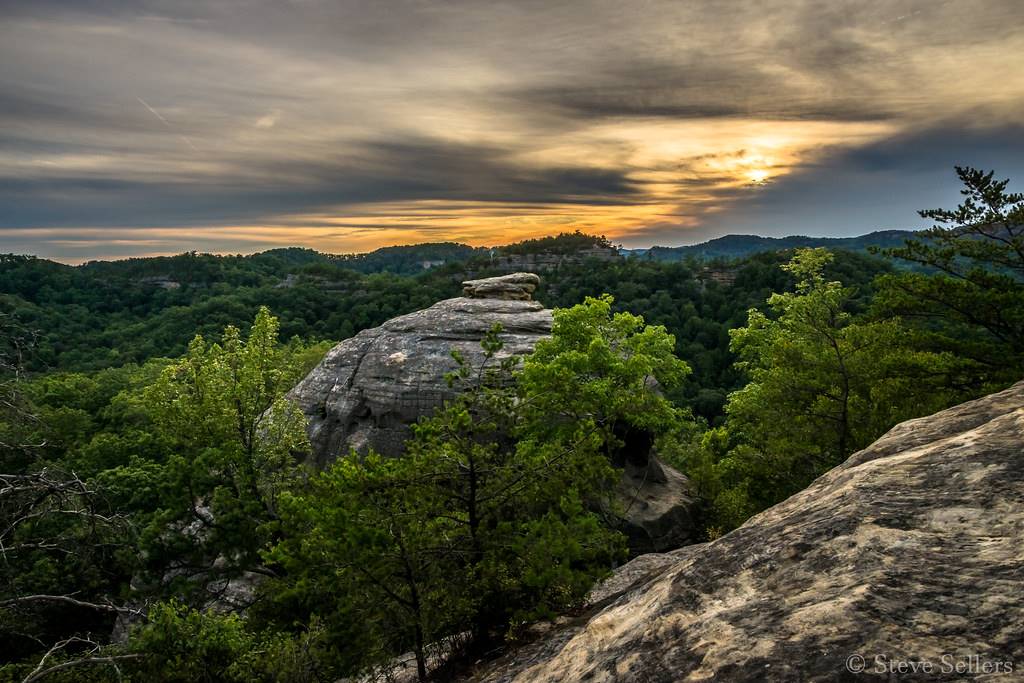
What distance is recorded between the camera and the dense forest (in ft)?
28.0

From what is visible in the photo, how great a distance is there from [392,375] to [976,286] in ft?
69.7

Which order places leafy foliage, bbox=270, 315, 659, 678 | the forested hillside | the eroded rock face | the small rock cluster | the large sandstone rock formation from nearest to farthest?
leafy foliage, bbox=270, 315, 659, 678 < the large sandstone rock formation < the eroded rock face < the small rock cluster < the forested hillside

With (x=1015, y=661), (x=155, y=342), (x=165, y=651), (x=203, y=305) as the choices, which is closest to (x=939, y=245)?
(x=1015, y=661)

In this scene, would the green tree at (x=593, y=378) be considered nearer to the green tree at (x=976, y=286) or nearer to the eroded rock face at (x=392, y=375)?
the eroded rock face at (x=392, y=375)

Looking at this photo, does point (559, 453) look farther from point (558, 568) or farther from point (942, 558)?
point (942, 558)

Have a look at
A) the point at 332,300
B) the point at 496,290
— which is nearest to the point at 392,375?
the point at 496,290

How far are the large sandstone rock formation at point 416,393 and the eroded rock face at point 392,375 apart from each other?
0.05 metres

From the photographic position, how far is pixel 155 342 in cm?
9044

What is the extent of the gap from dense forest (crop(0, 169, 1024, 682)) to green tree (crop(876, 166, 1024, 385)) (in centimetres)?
6

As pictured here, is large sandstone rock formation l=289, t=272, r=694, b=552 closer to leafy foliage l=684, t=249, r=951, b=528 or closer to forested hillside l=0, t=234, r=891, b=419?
leafy foliage l=684, t=249, r=951, b=528

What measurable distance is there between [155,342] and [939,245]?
341 ft

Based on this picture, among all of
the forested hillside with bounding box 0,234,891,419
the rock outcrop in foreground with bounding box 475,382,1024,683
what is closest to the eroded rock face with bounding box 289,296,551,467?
the rock outcrop in foreground with bounding box 475,382,1024,683

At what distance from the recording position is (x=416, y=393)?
2441 cm

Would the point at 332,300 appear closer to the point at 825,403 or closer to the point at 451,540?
the point at 825,403
